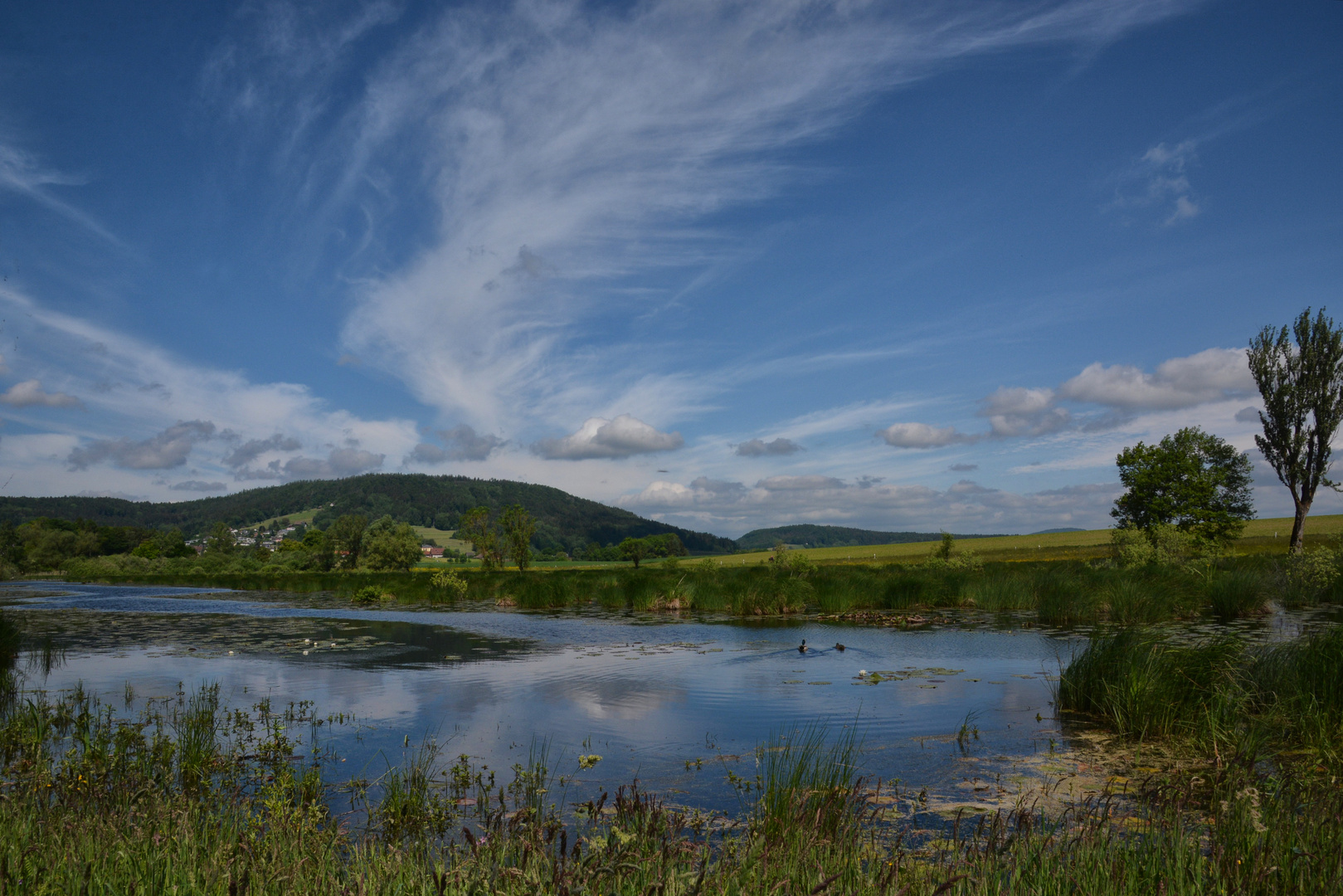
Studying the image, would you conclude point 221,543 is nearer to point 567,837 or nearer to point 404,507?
point 404,507

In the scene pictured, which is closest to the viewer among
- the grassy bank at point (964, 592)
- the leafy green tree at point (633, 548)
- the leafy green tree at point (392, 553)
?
the grassy bank at point (964, 592)

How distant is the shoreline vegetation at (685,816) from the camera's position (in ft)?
11.8

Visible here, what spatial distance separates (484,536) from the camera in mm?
76750

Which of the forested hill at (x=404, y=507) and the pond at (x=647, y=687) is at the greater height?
the forested hill at (x=404, y=507)

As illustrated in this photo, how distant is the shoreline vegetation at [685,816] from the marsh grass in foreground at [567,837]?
1.2 inches

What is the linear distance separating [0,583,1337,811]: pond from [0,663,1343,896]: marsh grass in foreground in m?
0.88

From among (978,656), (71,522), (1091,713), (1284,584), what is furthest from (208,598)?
(71,522)

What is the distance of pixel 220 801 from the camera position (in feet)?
19.3

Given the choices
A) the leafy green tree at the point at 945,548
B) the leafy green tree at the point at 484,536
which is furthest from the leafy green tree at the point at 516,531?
the leafy green tree at the point at 945,548

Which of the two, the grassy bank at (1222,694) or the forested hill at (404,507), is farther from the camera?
the forested hill at (404,507)

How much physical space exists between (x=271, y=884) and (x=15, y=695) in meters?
11.2

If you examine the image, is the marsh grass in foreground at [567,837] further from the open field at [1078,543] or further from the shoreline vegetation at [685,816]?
the open field at [1078,543]

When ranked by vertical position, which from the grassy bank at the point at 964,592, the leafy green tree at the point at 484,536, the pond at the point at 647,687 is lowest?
the pond at the point at 647,687

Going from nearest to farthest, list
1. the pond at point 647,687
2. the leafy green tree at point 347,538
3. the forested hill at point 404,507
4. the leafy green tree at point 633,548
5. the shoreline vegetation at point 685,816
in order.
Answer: the shoreline vegetation at point 685,816
the pond at point 647,687
the leafy green tree at point 347,538
the leafy green tree at point 633,548
the forested hill at point 404,507
